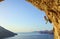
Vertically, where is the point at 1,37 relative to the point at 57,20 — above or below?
above

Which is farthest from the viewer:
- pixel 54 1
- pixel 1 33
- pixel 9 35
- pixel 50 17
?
pixel 9 35

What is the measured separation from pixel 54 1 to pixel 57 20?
1.63 meters

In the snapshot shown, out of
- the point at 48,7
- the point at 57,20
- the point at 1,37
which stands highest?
the point at 1,37

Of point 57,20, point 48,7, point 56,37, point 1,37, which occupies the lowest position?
point 56,37

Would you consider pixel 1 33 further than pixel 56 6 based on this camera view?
Yes

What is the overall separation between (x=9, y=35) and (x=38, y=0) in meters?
83.8

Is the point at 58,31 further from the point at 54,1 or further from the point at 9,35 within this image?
the point at 9,35

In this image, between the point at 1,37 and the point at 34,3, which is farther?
the point at 1,37

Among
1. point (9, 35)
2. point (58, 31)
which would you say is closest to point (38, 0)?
point (58, 31)

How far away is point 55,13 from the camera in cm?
1180

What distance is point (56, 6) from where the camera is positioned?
432 inches

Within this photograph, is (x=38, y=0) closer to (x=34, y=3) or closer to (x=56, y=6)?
(x=34, y=3)

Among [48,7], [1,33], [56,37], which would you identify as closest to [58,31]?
[56,37]

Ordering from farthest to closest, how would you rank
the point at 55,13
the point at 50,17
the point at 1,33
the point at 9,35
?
the point at 9,35 → the point at 1,33 → the point at 50,17 → the point at 55,13
